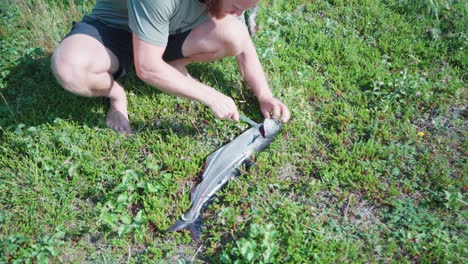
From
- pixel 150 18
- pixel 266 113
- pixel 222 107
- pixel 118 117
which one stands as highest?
pixel 150 18

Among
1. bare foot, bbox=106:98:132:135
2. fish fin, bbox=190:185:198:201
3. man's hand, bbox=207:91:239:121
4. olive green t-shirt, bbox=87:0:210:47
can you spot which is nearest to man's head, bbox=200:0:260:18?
olive green t-shirt, bbox=87:0:210:47

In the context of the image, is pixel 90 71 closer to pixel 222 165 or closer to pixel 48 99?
pixel 48 99

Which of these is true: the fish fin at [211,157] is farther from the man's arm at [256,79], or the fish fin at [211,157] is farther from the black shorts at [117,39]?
the black shorts at [117,39]

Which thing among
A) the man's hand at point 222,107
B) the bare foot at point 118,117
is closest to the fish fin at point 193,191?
the man's hand at point 222,107

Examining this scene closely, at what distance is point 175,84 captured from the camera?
305cm

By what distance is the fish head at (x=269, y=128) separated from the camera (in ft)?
10.8

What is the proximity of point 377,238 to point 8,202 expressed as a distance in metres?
2.52

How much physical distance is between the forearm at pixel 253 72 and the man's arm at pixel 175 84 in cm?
63

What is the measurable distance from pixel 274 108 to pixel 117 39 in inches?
53.3

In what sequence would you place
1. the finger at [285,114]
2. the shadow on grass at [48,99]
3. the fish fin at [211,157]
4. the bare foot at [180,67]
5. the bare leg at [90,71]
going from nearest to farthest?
the bare leg at [90,71], the fish fin at [211,157], the finger at [285,114], the shadow on grass at [48,99], the bare foot at [180,67]

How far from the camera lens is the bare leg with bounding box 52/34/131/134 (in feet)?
10.2

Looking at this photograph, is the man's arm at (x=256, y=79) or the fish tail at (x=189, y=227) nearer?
the fish tail at (x=189, y=227)

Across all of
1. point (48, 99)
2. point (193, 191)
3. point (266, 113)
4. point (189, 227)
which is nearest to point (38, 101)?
point (48, 99)

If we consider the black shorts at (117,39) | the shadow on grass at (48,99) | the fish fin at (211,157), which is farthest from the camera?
the shadow on grass at (48,99)
